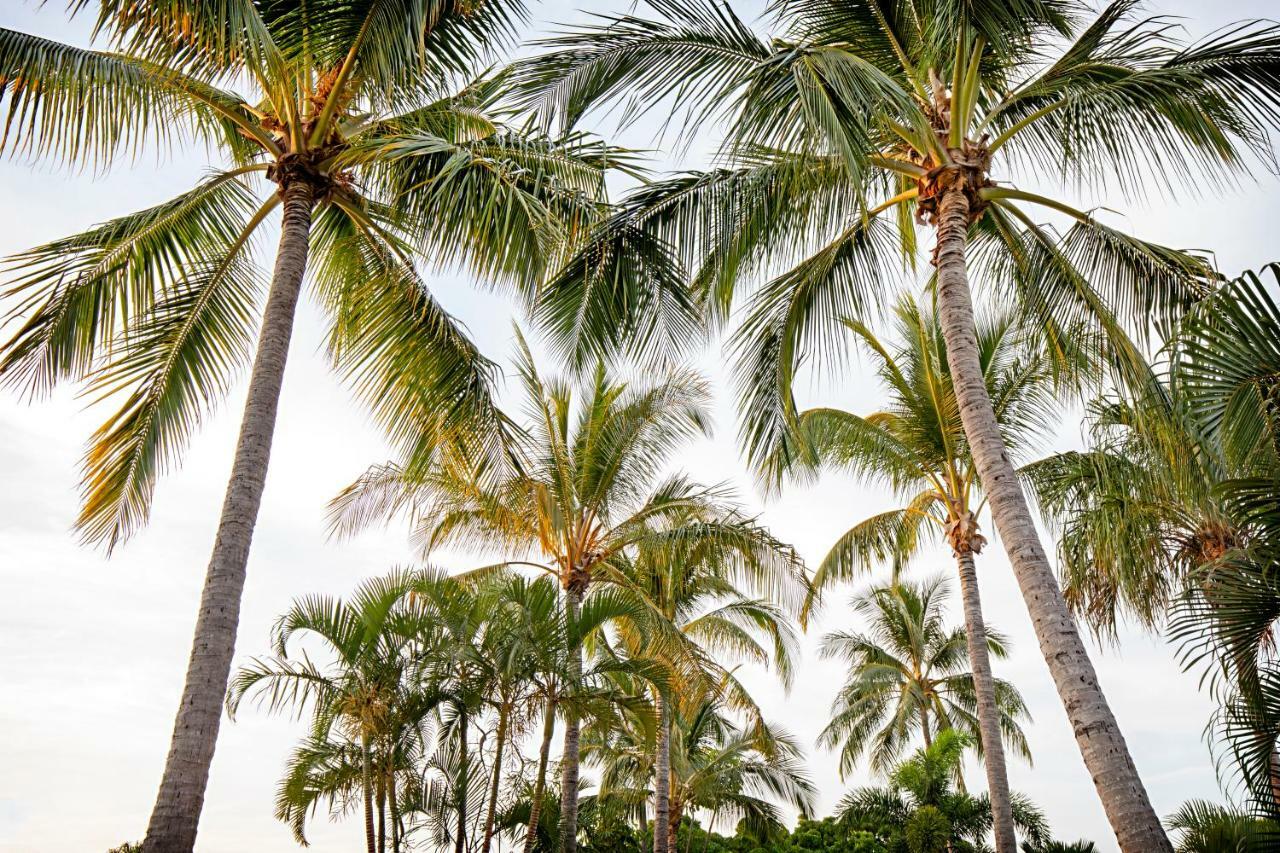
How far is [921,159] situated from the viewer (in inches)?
293

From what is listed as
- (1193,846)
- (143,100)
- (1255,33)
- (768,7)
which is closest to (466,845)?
(1193,846)

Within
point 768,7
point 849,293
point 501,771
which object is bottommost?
point 501,771

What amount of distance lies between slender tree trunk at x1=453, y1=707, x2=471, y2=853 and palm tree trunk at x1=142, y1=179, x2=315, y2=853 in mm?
4394

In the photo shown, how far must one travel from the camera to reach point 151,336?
7.91m

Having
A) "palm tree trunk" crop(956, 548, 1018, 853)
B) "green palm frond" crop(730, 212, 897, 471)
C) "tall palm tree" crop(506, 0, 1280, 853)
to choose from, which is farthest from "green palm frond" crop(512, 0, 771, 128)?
"palm tree trunk" crop(956, 548, 1018, 853)

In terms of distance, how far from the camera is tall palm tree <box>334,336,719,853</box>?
1336 centimetres

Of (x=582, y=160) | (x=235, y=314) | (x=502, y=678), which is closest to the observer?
(x=582, y=160)

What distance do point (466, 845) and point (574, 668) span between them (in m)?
2.22

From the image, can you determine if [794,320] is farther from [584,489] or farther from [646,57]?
[584,489]

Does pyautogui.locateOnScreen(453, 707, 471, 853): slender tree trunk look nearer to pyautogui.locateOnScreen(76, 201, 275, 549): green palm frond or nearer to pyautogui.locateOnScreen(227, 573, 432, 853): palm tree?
pyautogui.locateOnScreen(227, 573, 432, 853): palm tree

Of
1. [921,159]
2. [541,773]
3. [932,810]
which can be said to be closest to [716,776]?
[932,810]

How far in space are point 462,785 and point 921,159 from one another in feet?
24.5

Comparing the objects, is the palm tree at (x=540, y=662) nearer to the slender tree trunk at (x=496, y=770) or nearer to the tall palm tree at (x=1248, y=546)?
the slender tree trunk at (x=496, y=770)

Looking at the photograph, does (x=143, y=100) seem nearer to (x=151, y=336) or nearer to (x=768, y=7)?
(x=151, y=336)
